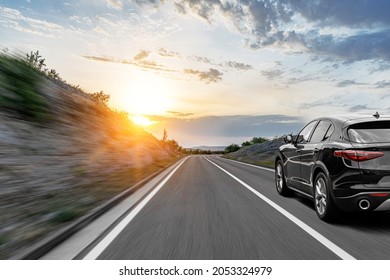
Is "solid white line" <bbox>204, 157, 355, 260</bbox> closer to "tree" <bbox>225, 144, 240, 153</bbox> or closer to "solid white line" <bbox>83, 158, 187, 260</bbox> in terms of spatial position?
"solid white line" <bbox>83, 158, 187, 260</bbox>

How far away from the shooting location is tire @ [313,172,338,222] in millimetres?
6738

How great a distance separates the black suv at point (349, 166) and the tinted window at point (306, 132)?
1.93ft

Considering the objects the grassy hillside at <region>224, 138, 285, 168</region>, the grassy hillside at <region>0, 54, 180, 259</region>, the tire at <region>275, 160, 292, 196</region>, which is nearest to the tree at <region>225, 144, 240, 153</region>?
the grassy hillside at <region>224, 138, 285, 168</region>

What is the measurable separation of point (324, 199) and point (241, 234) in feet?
5.80

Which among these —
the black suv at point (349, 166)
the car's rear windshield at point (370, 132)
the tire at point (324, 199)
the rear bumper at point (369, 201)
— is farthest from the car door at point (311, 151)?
the rear bumper at point (369, 201)

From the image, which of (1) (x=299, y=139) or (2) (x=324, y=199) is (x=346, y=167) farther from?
(1) (x=299, y=139)

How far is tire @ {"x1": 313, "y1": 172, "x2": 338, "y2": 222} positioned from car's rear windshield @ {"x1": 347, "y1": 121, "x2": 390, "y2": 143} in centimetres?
84

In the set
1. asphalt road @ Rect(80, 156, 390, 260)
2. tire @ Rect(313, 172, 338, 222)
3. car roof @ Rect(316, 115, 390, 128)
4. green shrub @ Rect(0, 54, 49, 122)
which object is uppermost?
green shrub @ Rect(0, 54, 49, 122)

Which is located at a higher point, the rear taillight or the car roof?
the car roof

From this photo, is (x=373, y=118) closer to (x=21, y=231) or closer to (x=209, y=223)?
(x=209, y=223)

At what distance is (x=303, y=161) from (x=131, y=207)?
382 cm

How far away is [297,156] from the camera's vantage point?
348 inches

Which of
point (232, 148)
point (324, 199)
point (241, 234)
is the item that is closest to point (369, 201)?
point (324, 199)

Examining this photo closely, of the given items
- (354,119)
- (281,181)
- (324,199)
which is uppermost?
(354,119)
